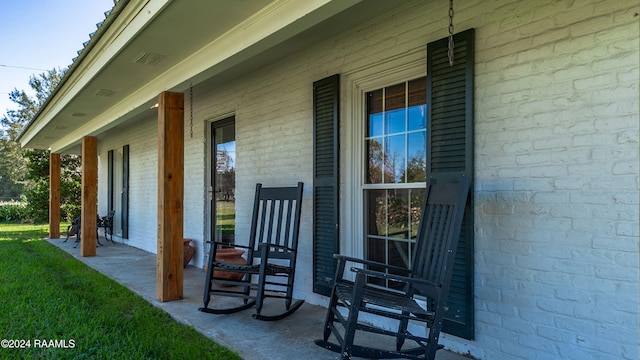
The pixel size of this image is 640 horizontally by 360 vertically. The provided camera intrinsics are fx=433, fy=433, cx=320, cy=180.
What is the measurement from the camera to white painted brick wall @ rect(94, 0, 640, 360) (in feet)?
6.62

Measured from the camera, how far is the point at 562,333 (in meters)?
2.21

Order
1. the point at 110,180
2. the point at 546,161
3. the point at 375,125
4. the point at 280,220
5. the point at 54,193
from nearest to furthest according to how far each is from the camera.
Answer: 1. the point at 546,161
2. the point at 375,125
3. the point at 280,220
4. the point at 54,193
5. the point at 110,180

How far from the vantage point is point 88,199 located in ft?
23.5

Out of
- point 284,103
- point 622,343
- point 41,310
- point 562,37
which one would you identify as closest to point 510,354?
point 622,343

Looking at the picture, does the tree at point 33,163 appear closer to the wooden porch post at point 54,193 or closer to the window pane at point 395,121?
the wooden porch post at point 54,193

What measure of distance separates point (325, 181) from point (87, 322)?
2212 millimetres

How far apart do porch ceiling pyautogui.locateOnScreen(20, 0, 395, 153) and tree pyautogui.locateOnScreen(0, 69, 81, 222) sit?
2350 mm

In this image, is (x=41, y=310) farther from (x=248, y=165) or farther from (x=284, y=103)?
Answer: (x=284, y=103)

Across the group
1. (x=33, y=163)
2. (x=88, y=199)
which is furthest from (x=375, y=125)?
(x=33, y=163)

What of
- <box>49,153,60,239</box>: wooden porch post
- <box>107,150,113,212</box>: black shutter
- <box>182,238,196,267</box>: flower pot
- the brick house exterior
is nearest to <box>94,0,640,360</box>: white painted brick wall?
the brick house exterior

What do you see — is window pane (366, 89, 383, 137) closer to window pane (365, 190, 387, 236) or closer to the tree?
window pane (365, 190, 387, 236)

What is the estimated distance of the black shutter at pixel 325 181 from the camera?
3668 millimetres

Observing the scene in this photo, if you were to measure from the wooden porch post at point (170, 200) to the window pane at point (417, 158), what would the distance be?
223 cm

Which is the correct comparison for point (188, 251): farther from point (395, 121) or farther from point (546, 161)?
point (546, 161)
